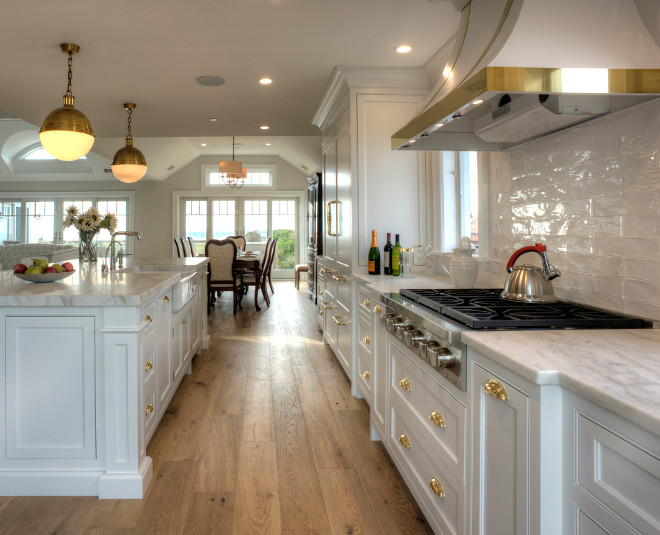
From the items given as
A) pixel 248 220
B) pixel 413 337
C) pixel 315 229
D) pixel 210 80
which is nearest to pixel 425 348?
pixel 413 337

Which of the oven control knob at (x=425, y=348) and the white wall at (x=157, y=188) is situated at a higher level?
the white wall at (x=157, y=188)

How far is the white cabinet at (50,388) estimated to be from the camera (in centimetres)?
212

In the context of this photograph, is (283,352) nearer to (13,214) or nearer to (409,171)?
(409,171)

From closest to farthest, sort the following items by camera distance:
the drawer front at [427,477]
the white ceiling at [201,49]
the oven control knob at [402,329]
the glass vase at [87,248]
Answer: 1. the drawer front at [427,477]
2. the oven control knob at [402,329]
3. the white ceiling at [201,49]
4. the glass vase at [87,248]

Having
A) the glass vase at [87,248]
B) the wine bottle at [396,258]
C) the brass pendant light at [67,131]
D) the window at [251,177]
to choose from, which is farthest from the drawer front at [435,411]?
the window at [251,177]

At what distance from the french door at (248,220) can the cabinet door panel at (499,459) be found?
33.8 feet

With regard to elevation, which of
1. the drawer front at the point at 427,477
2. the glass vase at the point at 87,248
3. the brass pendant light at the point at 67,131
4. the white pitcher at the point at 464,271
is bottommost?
the drawer front at the point at 427,477

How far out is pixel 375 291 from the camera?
2527mm

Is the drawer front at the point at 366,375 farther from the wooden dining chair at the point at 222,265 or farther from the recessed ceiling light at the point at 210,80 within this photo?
the wooden dining chair at the point at 222,265

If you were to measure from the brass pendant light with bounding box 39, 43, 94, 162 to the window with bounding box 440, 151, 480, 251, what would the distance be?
2.25 meters

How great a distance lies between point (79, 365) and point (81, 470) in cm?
46

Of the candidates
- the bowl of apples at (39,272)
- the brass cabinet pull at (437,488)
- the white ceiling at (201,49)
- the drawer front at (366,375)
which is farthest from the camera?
the drawer front at (366,375)

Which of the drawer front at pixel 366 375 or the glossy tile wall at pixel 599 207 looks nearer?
the glossy tile wall at pixel 599 207

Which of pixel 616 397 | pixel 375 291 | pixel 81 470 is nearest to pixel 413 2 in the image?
pixel 375 291
